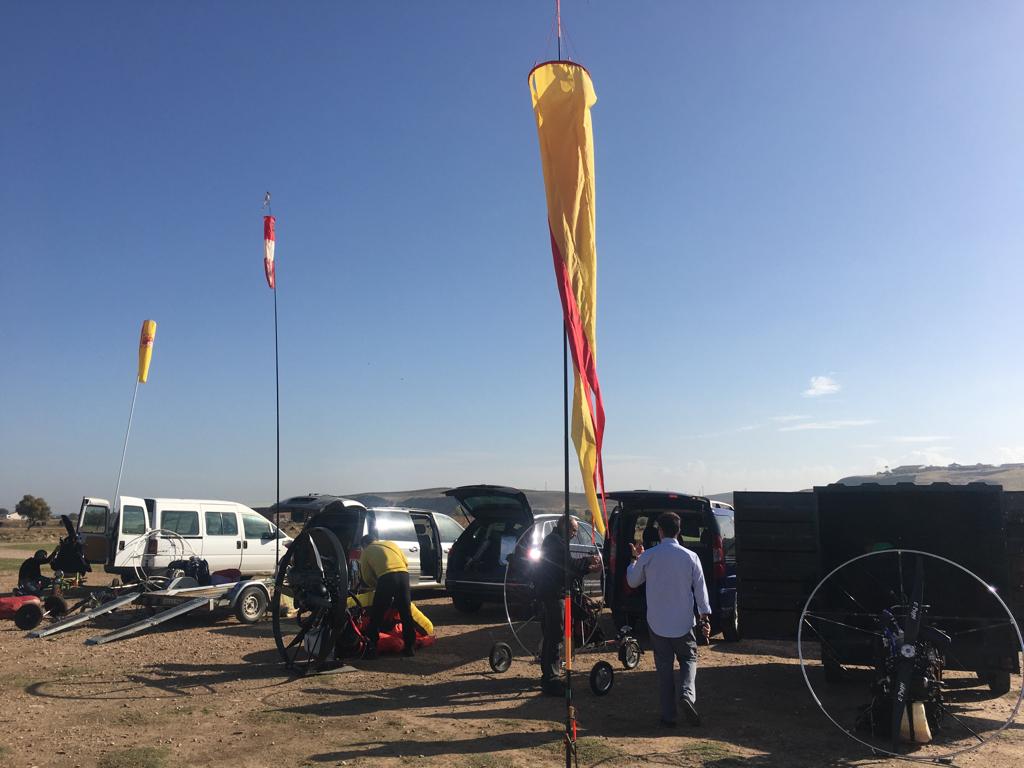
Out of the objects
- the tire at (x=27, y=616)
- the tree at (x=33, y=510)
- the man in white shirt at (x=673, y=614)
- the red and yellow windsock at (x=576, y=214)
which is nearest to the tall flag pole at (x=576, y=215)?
the red and yellow windsock at (x=576, y=214)

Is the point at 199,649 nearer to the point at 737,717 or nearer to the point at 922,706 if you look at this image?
the point at 737,717

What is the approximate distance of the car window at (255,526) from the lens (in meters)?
16.3

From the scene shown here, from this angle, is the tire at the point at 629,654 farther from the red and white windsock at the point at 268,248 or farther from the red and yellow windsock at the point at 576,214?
the red and white windsock at the point at 268,248

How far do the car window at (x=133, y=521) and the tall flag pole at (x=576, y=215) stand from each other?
36.1 feet

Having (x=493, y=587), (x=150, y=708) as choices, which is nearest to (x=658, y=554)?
(x=150, y=708)

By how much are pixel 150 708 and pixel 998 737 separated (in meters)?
7.21

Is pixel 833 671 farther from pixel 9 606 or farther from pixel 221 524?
pixel 221 524

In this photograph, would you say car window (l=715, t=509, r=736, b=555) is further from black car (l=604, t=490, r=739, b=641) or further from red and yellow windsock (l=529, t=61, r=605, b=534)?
red and yellow windsock (l=529, t=61, r=605, b=534)

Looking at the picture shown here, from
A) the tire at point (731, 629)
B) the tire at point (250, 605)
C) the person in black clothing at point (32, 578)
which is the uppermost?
the person in black clothing at point (32, 578)

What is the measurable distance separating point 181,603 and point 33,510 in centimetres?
4452

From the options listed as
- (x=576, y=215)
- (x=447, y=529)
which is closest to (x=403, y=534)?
(x=447, y=529)

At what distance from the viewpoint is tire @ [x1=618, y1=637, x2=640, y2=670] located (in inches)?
336

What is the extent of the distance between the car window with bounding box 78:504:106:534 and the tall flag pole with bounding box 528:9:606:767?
12.4 meters

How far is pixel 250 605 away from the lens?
455 inches
